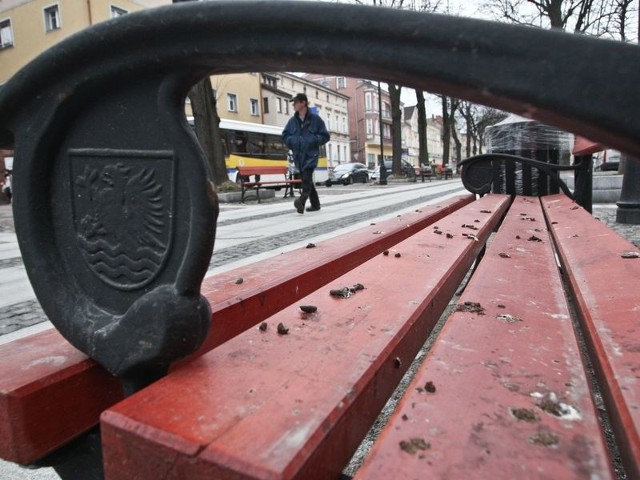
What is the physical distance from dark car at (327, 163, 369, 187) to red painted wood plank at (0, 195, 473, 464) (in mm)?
27018

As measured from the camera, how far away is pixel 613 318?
90 cm

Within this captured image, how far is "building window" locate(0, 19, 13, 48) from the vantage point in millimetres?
27344

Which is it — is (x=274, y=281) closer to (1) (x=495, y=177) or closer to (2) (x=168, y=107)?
(2) (x=168, y=107)

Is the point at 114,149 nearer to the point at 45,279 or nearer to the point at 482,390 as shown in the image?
the point at 45,279

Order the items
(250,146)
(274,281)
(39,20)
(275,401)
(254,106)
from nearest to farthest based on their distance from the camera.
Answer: (275,401) < (274,281) < (250,146) < (39,20) < (254,106)

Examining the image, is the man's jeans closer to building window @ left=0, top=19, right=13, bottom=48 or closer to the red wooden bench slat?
the red wooden bench slat

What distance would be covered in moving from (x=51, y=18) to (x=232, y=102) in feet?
40.0

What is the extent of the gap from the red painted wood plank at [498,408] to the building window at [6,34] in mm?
33234

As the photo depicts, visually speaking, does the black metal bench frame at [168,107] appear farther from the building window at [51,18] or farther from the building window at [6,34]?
the building window at [6,34]

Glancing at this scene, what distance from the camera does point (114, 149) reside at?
0.77 metres

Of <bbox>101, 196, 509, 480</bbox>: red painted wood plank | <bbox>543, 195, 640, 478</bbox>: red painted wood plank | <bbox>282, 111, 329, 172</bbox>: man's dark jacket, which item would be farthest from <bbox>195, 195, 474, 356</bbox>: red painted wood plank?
<bbox>282, 111, 329, 172</bbox>: man's dark jacket

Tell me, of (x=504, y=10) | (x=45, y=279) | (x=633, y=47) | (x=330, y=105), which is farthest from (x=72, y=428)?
(x=330, y=105)

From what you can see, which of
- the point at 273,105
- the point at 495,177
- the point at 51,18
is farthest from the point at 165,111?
the point at 273,105

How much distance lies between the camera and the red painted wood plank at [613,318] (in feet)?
1.89
